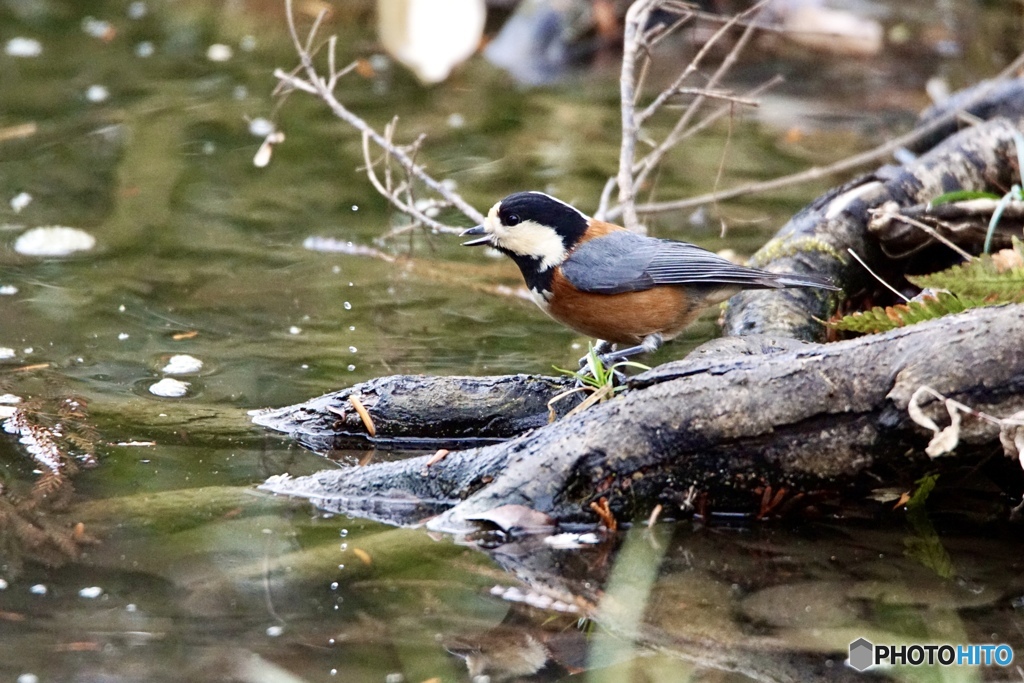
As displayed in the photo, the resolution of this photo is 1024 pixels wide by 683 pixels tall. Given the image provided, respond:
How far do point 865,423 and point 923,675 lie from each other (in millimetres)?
843

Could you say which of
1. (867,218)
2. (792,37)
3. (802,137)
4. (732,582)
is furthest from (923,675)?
(792,37)

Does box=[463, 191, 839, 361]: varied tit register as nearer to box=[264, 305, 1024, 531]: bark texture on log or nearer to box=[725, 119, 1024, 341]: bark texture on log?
box=[725, 119, 1024, 341]: bark texture on log

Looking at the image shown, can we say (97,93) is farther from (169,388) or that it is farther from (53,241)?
(169,388)

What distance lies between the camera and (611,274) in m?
4.63

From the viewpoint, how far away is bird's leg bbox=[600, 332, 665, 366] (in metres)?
4.75

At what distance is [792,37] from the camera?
12.1 metres

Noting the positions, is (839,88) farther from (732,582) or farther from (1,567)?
(1,567)

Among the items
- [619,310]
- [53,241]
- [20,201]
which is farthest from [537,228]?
[20,201]

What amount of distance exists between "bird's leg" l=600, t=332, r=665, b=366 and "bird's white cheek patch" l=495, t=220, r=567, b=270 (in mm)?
459

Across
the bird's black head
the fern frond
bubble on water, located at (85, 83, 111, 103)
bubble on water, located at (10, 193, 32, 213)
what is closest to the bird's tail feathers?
the fern frond

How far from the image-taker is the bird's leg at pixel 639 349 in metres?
4.75

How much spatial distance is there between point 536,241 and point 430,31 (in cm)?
746

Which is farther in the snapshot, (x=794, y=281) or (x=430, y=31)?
(x=430, y=31)

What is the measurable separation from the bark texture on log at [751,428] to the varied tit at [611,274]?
2.31 ft
